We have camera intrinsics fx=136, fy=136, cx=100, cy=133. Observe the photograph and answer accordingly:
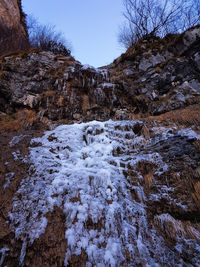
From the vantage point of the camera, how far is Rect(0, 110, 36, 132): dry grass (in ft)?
14.8

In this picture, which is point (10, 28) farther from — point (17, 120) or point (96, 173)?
point (96, 173)

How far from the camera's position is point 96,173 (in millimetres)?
2791

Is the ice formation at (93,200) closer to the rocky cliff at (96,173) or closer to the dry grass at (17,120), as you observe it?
the rocky cliff at (96,173)

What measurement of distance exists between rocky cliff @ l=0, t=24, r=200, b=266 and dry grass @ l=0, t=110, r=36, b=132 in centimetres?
3

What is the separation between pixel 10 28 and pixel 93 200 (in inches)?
504

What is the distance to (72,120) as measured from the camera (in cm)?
553

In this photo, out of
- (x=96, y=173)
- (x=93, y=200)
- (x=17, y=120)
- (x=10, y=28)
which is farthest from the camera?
(x=10, y=28)

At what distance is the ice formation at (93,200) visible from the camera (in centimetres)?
176

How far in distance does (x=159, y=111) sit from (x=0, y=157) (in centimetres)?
560

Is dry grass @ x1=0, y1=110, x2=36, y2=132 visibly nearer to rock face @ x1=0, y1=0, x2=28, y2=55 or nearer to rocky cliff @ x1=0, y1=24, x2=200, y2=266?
rocky cliff @ x1=0, y1=24, x2=200, y2=266

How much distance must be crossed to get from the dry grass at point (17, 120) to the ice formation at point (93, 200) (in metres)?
1.34

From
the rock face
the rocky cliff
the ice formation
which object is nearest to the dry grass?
the rocky cliff

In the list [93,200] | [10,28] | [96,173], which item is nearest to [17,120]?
[96,173]

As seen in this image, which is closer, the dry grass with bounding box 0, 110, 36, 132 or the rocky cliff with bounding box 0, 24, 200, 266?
the rocky cliff with bounding box 0, 24, 200, 266
